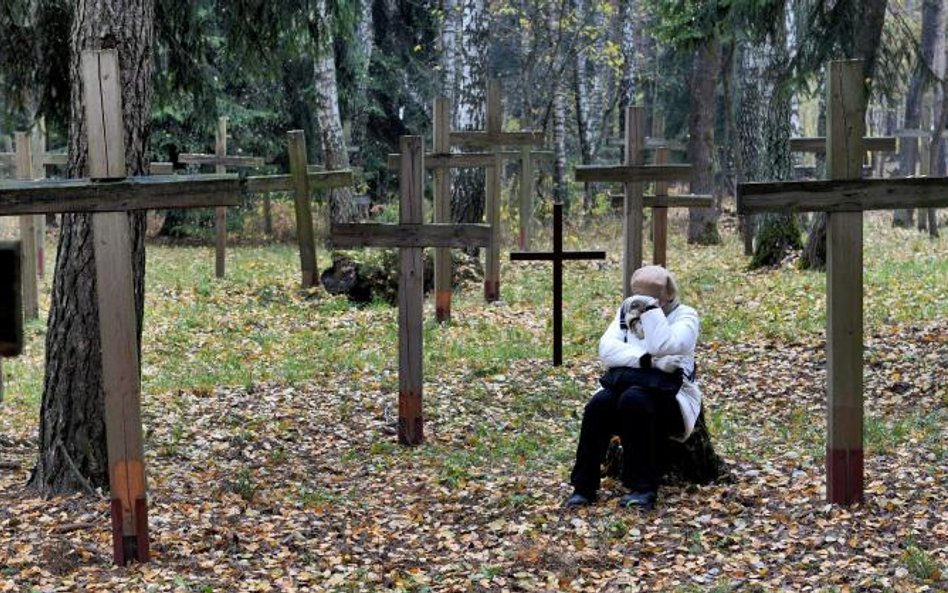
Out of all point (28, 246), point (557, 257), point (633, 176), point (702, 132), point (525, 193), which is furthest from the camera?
point (702, 132)

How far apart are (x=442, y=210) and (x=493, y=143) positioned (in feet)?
5.38

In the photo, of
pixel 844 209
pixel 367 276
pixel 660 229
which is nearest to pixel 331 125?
pixel 367 276

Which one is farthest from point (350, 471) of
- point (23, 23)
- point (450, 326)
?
point (450, 326)

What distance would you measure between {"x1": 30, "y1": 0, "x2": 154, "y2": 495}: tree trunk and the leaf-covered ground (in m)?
0.28

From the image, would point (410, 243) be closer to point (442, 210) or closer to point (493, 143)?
point (442, 210)

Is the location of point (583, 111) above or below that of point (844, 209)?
above

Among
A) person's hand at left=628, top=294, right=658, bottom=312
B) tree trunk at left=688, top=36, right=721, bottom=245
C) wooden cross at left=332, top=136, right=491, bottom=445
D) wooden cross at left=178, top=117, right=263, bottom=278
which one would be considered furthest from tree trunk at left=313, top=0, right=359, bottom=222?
person's hand at left=628, top=294, right=658, bottom=312

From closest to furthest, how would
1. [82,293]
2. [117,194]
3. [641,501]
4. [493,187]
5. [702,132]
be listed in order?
[117,194]
[641,501]
[82,293]
[493,187]
[702,132]

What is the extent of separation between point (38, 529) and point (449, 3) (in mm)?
13617

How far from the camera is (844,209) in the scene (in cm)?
644

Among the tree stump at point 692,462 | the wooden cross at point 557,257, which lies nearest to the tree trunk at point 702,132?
the wooden cross at point 557,257

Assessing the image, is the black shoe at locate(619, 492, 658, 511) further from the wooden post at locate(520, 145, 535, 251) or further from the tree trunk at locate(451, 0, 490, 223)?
the wooden post at locate(520, 145, 535, 251)

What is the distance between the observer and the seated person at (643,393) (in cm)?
696

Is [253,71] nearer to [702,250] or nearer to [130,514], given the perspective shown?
[130,514]
